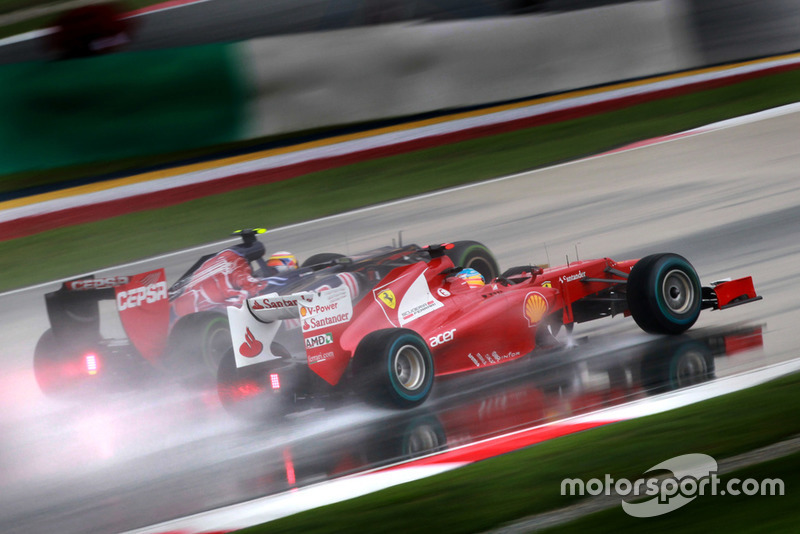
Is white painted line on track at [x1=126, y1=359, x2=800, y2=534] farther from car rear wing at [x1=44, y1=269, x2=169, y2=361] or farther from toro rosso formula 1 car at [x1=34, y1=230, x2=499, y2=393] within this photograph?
car rear wing at [x1=44, y1=269, x2=169, y2=361]

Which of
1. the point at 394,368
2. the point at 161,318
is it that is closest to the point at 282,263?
the point at 161,318

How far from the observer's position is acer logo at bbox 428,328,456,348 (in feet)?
18.7

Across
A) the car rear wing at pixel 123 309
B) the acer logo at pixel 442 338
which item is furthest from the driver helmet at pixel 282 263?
the acer logo at pixel 442 338

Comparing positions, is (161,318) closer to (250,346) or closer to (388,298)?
(250,346)

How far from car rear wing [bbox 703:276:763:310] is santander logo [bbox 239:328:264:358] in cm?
330

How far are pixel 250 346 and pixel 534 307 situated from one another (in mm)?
1984

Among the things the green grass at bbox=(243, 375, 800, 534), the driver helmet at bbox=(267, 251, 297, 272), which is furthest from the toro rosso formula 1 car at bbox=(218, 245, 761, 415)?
the driver helmet at bbox=(267, 251, 297, 272)

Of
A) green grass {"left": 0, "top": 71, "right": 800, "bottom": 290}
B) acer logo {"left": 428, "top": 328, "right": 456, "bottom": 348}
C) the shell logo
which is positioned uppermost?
green grass {"left": 0, "top": 71, "right": 800, "bottom": 290}

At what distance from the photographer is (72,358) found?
6.49m

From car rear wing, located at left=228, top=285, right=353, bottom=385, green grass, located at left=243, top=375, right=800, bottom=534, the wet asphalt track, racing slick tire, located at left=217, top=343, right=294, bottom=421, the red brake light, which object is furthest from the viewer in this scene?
the red brake light

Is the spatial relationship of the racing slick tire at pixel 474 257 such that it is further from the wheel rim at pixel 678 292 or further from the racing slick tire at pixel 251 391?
the racing slick tire at pixel 251 391

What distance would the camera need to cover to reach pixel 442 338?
18.8 ft

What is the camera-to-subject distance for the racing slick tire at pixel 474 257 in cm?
699

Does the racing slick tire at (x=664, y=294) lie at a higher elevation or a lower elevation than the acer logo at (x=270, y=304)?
lower
